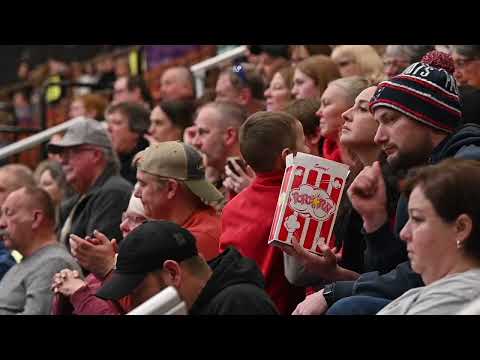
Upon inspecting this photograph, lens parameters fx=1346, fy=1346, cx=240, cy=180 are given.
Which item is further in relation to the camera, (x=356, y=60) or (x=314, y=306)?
(x=356, y=60)

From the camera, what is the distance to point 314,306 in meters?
5.47

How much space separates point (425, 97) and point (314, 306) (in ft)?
3.15

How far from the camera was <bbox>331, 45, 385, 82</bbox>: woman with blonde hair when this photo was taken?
8625 mm

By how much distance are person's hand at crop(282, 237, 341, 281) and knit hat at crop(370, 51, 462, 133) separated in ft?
2.07

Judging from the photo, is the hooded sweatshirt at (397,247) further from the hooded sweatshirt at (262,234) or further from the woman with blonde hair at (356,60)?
the woman with blonde hair at (356,60)

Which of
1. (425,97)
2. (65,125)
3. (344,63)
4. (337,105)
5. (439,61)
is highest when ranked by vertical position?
(439,61)

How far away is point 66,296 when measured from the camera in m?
6.22

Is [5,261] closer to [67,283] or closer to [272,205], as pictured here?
[67,283]

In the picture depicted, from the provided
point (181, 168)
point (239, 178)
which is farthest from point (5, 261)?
point (181, 168)

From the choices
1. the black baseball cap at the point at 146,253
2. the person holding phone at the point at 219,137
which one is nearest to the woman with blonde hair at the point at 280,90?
the person holding phone at the point at 219,137

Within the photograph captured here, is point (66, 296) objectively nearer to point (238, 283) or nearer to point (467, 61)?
point (238, 283)

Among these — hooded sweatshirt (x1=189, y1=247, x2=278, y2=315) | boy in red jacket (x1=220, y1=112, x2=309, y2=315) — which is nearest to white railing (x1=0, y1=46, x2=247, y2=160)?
boy in red jacket (x1=220, y1=112, x2=309, y2=315)

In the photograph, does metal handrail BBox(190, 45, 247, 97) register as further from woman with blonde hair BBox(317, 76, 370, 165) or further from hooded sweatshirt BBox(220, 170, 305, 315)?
hooded sweatshirt BBox(220, 170, 305, 315)
